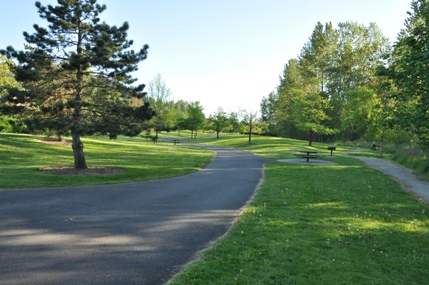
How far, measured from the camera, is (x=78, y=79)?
14.4 metres

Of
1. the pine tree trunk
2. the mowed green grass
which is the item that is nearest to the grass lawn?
the mowed green grass

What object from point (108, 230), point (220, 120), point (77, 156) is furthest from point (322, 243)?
point (220, 120)

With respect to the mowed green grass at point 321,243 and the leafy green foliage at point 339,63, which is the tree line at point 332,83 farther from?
the mowed green grass at point 321,243

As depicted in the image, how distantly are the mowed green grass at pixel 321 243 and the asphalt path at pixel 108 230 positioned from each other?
21.2 inches

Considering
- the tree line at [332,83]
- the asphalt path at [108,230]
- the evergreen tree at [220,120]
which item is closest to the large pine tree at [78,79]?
the asphalt path at [108,230]

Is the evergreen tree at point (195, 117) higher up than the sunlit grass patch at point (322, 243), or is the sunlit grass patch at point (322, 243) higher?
the evergreen tree at point (195, 117)

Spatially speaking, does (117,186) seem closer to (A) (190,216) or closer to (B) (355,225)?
(A) (190,216)

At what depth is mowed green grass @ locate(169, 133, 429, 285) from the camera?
458 centimetres

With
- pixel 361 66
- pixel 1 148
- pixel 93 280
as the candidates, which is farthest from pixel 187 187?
pixel 361 66

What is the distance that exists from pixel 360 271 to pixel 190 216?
404 cm

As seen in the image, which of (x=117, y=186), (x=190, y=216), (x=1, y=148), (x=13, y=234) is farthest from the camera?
(x=1, y=148)

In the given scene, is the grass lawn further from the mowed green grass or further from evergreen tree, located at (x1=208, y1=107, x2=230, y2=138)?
evergreen tree, located at (x1=208, y1=107, x2=230, y2=138)

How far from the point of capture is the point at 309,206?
8.80 m

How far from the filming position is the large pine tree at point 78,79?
13.5 m
